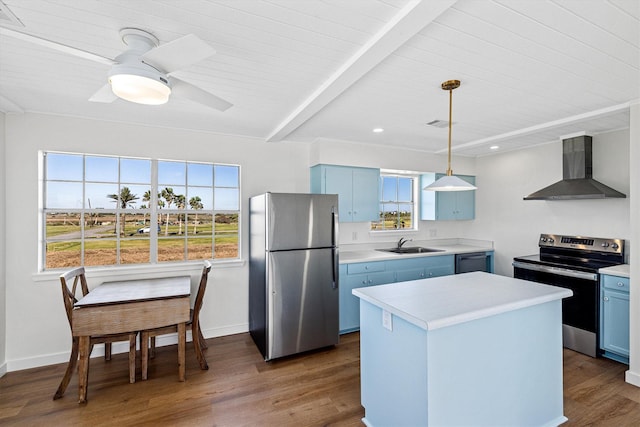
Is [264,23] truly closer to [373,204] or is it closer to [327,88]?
[327,88]

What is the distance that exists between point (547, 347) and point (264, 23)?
2.65m

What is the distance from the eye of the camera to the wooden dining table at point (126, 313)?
2.39m

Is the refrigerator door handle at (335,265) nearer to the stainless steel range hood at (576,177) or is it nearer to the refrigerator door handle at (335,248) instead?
the refrigerator door handle at (335,248)

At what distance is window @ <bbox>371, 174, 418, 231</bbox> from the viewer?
470cm

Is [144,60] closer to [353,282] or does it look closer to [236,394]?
[236,394]

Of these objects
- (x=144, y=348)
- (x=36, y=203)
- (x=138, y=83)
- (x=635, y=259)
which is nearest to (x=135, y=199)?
(x=36, y=203)

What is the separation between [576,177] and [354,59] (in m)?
3.45

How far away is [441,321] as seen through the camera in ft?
5.14

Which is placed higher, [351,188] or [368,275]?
[351,188]

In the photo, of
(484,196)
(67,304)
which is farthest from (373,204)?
(67,304)

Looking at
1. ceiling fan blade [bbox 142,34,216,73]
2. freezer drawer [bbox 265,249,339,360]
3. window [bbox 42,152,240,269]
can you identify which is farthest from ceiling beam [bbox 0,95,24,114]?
freezer drawer [bbox 265,249,339,360]

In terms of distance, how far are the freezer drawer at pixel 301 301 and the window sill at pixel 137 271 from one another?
88 centimetres

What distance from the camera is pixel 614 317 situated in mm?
2912

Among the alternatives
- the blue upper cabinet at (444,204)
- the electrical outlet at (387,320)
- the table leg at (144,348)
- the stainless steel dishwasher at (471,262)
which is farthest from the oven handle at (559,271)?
the table leg at (144,348)
